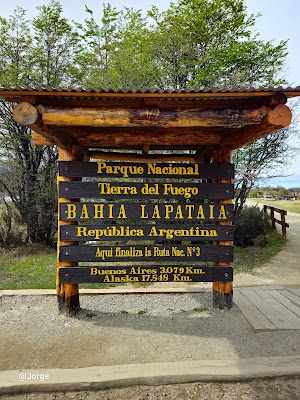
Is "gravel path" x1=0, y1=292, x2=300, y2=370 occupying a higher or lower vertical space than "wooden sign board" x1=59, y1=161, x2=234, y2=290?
lower

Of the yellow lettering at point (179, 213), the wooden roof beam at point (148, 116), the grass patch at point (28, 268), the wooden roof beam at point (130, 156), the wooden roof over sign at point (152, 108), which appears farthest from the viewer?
the grass patch at point (28, 268)

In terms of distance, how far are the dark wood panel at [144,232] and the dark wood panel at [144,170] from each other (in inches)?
30.5

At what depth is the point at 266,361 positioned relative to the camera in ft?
10.5

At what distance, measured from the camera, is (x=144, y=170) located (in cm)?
423

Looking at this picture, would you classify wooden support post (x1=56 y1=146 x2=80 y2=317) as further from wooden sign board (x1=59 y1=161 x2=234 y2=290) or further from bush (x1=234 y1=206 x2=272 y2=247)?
bush (x1=234 y1=206 x2=272 y2=247)

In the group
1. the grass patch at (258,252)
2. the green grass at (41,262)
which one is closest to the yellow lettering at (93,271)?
the green grass at (41,262)

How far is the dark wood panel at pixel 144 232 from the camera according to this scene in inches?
165

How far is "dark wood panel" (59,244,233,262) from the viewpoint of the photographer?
4.23 m

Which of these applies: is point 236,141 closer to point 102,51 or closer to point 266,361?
point 266,361

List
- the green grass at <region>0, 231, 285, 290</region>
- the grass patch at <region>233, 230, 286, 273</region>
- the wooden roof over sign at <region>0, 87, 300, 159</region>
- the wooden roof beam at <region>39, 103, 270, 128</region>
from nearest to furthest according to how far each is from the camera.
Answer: the wooden roof over sign at <region>0, 87, 300, 159</region> → the wooden roof beam at <region>39, 103, 270, 128</region> → the green grass at <region>0, 231, 285, 290</region> → the grass patch at <region>233, 230, 286, 273</region>

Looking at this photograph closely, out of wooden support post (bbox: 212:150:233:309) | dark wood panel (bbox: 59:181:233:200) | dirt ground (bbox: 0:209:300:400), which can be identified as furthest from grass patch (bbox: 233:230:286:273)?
dark wood panel (bbox: 59:181:233:200)

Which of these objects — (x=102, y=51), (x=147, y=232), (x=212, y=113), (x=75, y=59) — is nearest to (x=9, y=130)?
(x=75, y=59)

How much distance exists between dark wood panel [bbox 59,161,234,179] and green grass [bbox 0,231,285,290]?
12.2 feet

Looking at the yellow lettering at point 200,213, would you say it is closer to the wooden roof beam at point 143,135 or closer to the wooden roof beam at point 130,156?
the wooden roof beam at point 143,135
